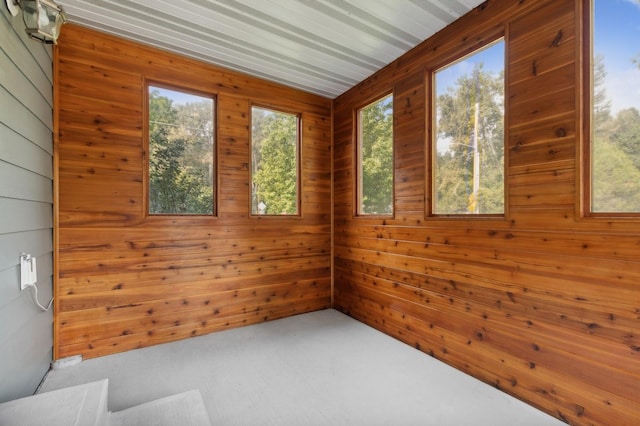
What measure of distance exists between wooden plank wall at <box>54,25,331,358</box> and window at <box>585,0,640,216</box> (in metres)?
2.73

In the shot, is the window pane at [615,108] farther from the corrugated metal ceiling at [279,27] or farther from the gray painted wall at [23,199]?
the gray painted wall at [23,199]

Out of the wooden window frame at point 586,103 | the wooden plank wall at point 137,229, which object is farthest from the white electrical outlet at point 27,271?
the wooden window frame at point 586,103

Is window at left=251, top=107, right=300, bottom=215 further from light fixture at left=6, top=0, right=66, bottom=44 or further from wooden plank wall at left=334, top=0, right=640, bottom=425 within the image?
light fixture at left=6, top=0, right=66, bottom=44

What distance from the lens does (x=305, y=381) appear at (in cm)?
213

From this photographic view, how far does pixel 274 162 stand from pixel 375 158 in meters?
1.19

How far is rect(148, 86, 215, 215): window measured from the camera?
279 centimetres

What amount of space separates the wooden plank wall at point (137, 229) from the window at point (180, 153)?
11 centimetres

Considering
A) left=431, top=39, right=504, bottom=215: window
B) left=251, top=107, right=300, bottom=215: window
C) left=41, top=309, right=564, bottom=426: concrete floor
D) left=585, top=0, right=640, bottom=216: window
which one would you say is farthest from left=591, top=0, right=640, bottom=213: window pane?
left=251, top=107, right=300, bottom=215: window

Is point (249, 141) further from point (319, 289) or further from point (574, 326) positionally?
point (574, 326)

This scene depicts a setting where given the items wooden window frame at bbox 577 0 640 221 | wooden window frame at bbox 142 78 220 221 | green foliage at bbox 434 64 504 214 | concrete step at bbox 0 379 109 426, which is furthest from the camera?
wooden window frame at bbox 142 78 220 221

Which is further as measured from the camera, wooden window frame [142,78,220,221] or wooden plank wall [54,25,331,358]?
wooden window frame [142,78,220,221]

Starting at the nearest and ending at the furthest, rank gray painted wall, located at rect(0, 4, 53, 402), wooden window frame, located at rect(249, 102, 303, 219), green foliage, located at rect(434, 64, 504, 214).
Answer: gray painted wall, located at rect(0, 4, 53, 402) < green foliage, located at rect(434, 64, 504, 214) < wooden window frame, located at rect(249, 102, 303, 219)

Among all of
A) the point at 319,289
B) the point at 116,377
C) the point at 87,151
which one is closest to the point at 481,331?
the point at 319,289

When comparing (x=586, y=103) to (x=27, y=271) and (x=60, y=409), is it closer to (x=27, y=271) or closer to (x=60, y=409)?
(x=60, y=409)
